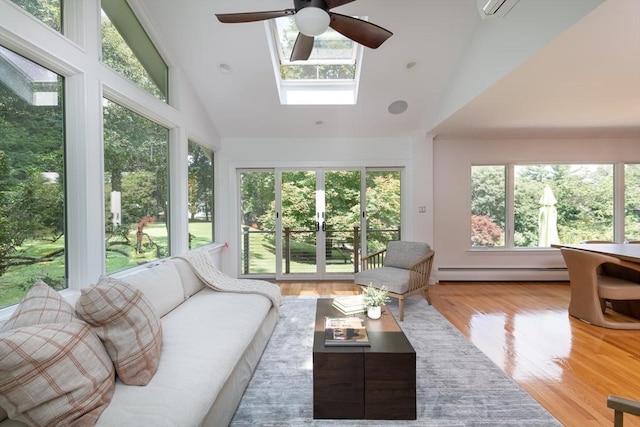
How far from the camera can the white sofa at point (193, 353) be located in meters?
1.25

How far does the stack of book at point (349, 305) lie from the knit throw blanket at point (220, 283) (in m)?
0.68

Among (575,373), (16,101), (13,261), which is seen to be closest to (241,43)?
(16,101)

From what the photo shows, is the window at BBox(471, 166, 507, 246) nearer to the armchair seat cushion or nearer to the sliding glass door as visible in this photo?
the sliding glass door

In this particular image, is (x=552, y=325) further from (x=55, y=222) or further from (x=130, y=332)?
(x=55, y=222)

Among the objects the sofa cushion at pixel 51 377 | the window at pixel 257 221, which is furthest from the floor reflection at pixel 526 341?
the window at pixel 257 221

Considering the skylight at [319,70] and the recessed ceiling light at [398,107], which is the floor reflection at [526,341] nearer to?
the recessed ceiling light at [398,107]

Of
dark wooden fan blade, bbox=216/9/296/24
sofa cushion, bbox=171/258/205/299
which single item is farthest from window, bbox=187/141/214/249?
dark wooden fan blade, bbox=216/9/296/24

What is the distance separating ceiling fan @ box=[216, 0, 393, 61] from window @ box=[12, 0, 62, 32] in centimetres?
109

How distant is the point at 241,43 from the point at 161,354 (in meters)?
3.20

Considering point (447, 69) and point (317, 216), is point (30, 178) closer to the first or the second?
point (317, 216)

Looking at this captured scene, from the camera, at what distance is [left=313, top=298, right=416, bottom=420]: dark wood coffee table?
5.65ft

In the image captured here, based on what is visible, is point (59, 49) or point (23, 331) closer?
point (23, 331)

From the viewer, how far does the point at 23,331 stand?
3.72 feet

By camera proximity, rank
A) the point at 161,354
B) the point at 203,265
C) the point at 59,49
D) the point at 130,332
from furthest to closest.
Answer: the point at 203,265 < the point at 59,49 < the point at 161,354 < the point at 130,332
